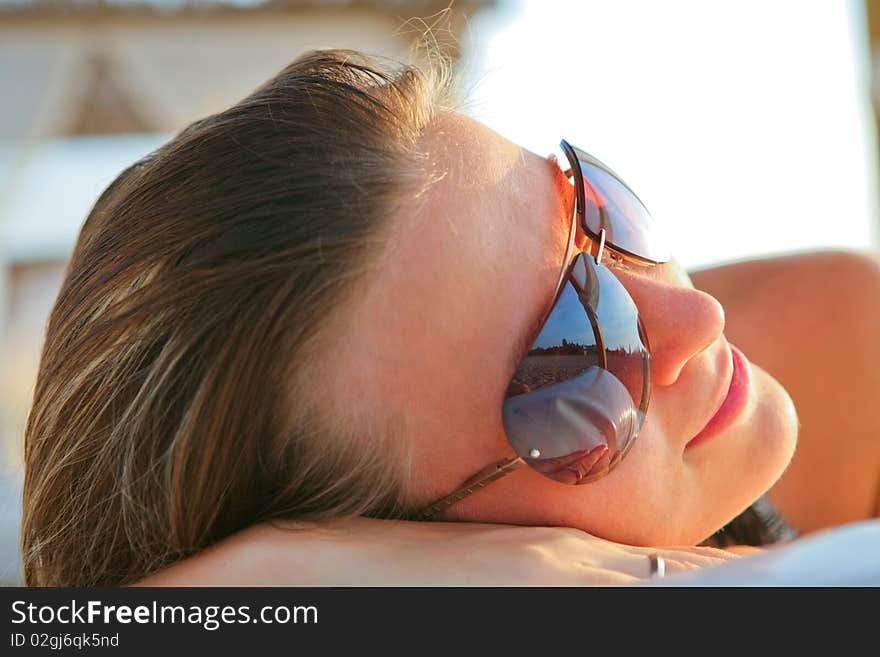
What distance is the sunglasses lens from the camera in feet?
3.24

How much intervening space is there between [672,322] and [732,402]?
0.16 meters

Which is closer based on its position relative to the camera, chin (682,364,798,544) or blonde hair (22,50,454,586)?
blonde hair (22,50,454,586)

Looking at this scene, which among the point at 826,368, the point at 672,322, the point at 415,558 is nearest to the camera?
the point at 415,558

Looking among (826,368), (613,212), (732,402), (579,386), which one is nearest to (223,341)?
(579,386)

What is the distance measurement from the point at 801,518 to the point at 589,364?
87 cm

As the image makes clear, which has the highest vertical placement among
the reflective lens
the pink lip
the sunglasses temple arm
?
the reflective lens

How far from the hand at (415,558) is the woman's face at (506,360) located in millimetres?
73

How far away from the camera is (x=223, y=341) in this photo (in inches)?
39.2

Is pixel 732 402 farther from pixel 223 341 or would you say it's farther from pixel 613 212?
pixel 223 341

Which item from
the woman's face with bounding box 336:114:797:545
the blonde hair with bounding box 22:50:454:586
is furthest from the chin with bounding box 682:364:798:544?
the blonde hair with bounding box 22:50:454:586

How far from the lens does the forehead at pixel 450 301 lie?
97 cm

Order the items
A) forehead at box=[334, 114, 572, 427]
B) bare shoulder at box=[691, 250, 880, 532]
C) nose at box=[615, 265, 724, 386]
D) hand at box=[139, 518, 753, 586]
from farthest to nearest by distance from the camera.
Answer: bare shoulder at box=[691, 250, 880, 532] < nose at box=[615, 265, 724, 386] < forehead at box=[334, 114, 572, 427] < hand at box=[139, 518, 753, 586]

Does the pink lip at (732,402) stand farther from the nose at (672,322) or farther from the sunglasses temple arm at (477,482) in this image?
the sunglasses temple arm at (477,482)

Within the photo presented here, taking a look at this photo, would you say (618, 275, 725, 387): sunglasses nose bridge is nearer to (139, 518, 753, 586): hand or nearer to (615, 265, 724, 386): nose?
(615, 265, 724, 386): nose
